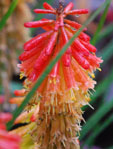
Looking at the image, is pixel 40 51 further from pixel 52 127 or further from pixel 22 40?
pixel 22 40

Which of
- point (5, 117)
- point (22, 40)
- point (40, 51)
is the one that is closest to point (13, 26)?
point (22, 40)

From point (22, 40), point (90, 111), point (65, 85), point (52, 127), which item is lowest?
point (90, 111)

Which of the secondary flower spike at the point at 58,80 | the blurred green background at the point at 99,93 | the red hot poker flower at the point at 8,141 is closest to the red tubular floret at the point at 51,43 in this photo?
the secondary flower spike at the point at 58,80

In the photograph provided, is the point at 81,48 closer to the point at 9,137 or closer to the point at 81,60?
the point at 81,60

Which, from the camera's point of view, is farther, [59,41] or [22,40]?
[22,40]

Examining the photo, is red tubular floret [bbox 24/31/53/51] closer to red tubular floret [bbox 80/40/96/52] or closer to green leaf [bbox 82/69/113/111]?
red tubular floret [bbox 80/40/96/52]

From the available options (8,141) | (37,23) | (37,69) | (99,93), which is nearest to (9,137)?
(8,141)

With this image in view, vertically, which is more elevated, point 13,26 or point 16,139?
point 13,26

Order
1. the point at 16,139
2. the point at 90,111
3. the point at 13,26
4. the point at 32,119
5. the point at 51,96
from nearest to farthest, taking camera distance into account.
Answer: the point at 16,139
the point at 51,96
the point at 32,119
the point at 13,26
the point at 90,111

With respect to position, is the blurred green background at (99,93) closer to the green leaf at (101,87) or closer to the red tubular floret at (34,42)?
the green leaf at (101,87)
